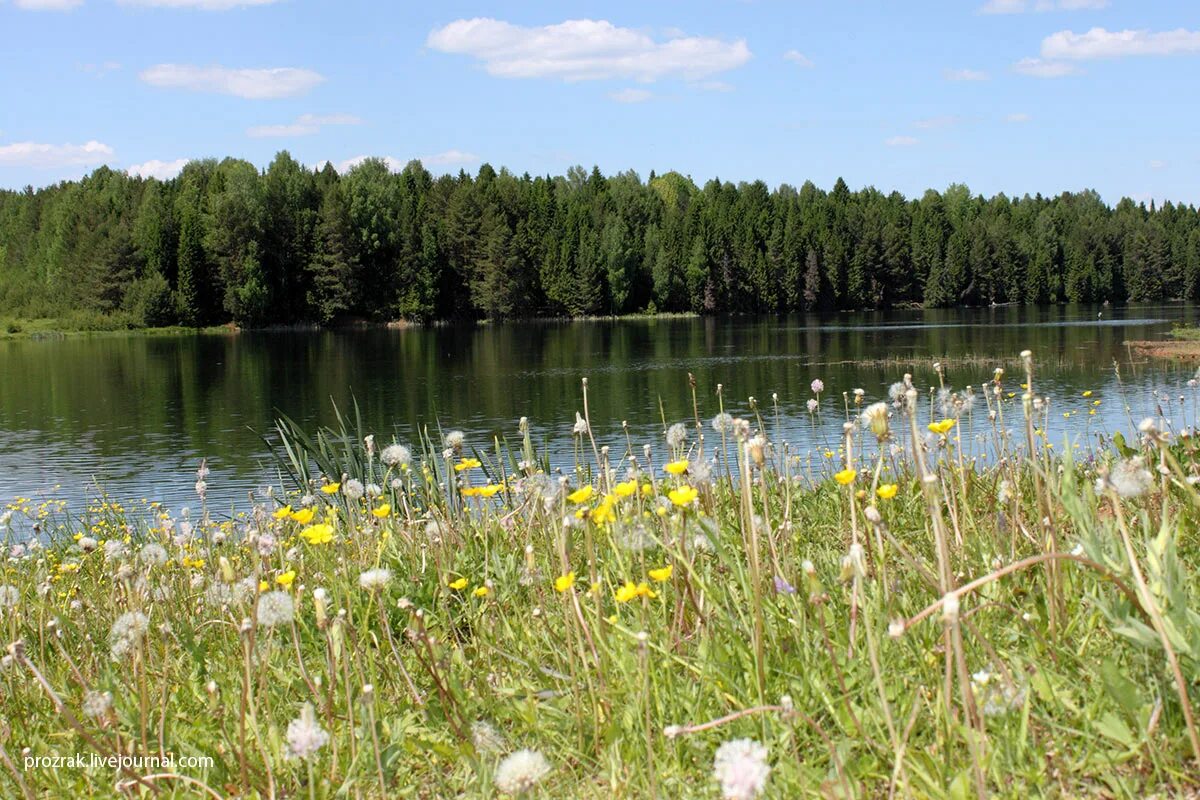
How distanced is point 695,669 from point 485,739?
2.06 ft

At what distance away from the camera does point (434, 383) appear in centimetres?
4416

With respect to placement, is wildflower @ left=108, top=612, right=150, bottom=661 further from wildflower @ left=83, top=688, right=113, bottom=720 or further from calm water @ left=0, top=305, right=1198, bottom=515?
calm water @ left=0, top=305, right=1198, bottom=515

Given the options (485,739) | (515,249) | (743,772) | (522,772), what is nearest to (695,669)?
(485,739)

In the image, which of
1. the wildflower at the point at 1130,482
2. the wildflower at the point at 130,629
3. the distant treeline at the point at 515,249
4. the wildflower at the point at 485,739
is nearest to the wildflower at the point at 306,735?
the wildflower at the point at 485,739

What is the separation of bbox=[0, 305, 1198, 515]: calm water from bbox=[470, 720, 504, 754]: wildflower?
750 cm

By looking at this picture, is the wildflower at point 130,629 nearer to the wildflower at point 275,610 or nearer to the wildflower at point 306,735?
the wildflower at point 275,610

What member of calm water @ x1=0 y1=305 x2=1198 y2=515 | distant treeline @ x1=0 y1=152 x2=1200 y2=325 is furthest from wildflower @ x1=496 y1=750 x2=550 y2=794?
distant treeline @ x1=0 y1=152 x2=1200 y2=325

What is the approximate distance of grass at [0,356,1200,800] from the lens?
8.44ft

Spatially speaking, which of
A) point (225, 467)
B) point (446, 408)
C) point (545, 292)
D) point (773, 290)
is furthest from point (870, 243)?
point (225, 467)

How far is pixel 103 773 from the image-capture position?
131 inches

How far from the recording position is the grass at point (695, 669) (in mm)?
2572

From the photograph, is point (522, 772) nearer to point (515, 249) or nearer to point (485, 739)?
point (485, 739)

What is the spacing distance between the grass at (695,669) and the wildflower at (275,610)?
0.01m

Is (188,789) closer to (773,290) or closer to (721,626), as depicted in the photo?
(721,626)
